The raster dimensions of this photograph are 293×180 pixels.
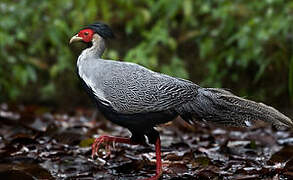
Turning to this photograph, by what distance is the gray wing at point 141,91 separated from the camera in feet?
10.4

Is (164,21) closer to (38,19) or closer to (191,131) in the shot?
(38,19)

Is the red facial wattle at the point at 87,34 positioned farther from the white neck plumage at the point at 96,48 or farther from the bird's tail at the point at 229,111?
the bird's tail at the point at 229,111

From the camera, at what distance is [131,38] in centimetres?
786

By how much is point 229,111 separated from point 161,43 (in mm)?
4439

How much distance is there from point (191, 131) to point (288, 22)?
95.6 inches

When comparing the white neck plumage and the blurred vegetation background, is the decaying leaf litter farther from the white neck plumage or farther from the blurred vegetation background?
the blurred vegetation background

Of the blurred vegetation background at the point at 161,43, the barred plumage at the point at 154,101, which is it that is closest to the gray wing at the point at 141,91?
the barred plumage at the point at 154,101

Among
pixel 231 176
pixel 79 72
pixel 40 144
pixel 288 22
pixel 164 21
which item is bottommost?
pixel 231 176

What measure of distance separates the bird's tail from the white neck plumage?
812 mm

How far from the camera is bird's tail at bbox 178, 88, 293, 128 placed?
127 inches

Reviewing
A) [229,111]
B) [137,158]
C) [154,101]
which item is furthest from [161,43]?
[154,101]

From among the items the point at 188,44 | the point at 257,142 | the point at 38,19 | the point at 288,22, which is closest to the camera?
the point at 257,142

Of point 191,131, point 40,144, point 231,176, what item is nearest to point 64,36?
point 191,131

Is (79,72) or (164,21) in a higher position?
(164,21)
